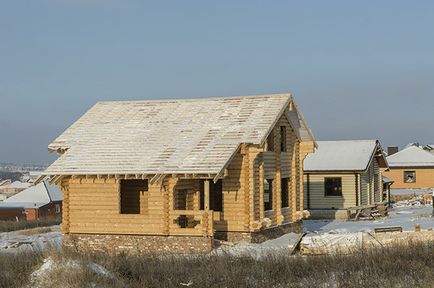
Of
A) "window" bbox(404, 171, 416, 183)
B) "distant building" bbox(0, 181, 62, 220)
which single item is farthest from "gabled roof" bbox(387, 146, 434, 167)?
"distant building" bbox(0, 181, 62, 220)

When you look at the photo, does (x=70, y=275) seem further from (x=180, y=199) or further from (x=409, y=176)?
(x=409, y=176)

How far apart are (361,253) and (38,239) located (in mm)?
16466

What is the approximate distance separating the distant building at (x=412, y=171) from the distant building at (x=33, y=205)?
3161 cm

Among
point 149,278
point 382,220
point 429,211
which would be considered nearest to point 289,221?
point 382,220

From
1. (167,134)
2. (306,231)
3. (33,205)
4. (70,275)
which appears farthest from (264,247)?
(33,205)

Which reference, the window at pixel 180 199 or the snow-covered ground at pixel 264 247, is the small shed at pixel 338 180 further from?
the window at pixel 180 199

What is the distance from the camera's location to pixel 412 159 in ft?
208

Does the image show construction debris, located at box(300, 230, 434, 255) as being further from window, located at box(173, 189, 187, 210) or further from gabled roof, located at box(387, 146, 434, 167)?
gabled roof, located at box(387, 146, 434, 167)

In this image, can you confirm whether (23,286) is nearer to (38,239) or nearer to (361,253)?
(361,253)

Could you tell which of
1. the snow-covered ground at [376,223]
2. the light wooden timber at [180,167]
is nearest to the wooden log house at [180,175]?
the light wooden timber at [180,167]

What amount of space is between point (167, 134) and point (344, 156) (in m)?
17.0

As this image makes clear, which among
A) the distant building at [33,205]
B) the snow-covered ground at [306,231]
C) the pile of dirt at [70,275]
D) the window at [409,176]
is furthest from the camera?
the distant building at [33,205]

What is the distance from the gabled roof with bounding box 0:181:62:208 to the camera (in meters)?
67.0

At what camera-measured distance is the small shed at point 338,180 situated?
130ft
